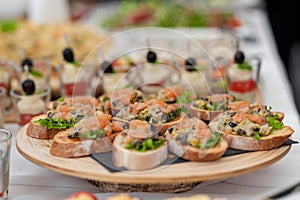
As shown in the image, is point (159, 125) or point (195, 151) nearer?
point (195, 151)

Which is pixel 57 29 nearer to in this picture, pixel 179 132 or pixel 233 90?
pixel 233 90

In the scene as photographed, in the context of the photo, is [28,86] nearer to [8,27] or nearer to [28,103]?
[28,103]

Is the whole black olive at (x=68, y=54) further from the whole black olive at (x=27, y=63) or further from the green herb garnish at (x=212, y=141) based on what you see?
the green herb garnish at (x=212, y=141)

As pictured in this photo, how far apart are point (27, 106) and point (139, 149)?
82 cm

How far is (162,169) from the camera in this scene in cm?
160

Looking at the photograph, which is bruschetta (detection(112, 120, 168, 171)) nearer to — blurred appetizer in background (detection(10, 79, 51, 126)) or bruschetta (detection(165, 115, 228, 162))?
bruschetta (detection(165, 115, 228, 162))

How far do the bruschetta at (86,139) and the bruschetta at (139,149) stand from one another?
53 mm

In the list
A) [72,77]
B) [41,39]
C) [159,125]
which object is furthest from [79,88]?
[41,39]

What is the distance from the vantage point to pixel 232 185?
1807 mm

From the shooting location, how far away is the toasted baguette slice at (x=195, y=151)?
64.2 inches

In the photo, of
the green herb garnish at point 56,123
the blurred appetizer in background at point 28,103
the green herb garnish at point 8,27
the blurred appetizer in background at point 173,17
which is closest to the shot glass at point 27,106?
the blurred appetizer in background at point 28,103

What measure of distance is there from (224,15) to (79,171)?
299cm

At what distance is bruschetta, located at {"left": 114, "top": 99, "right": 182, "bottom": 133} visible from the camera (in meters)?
1.79

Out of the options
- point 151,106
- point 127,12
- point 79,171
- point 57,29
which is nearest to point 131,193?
point 79,171
